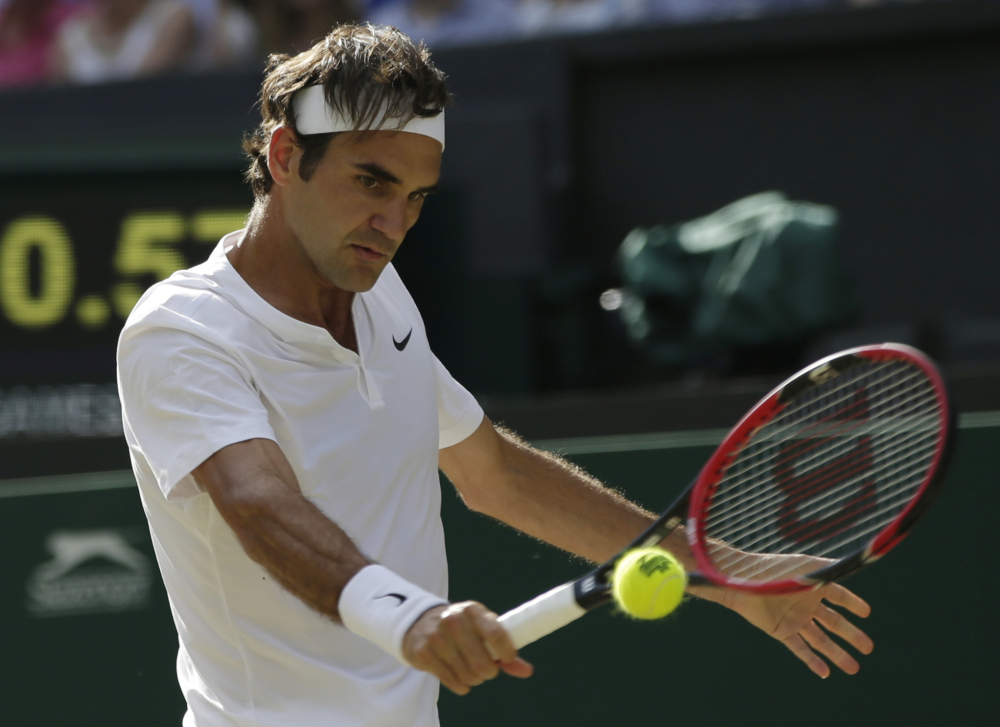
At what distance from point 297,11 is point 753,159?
5.45 feet

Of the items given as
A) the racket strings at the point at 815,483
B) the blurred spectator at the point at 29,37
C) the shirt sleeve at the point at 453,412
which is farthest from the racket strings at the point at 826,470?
the blurred spectator at the point at 29,37

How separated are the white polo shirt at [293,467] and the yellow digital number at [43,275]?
6.40 ft

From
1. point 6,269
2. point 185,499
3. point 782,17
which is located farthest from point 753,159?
point 185,499

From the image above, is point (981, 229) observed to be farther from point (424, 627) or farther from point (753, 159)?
point (424, 627)

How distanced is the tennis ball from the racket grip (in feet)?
0.19

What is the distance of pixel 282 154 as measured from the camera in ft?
6.45

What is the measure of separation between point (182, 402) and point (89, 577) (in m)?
2.01

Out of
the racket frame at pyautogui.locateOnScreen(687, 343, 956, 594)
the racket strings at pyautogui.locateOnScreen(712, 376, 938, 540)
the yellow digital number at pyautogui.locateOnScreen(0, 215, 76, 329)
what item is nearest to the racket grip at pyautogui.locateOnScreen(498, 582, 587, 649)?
the racket frame at pyautogui.locateOnScreen(687, 343, 956, 594)

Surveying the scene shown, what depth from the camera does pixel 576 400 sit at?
3514 mm

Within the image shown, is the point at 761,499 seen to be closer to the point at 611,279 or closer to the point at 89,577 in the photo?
the point at 611,279

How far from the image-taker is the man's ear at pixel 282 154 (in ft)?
6.38

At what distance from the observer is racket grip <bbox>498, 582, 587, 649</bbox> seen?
5.18 feet

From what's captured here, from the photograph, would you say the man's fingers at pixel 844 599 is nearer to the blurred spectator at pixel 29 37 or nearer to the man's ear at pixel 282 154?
the man's ear at pixel 282 154

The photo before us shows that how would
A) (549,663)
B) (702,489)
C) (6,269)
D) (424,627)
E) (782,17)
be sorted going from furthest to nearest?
(782,17), (6,269), (549,663), (702,489), (424,627)
